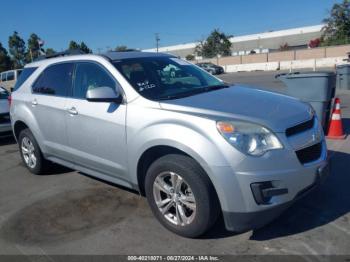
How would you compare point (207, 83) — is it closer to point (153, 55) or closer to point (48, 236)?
point (153, 55)

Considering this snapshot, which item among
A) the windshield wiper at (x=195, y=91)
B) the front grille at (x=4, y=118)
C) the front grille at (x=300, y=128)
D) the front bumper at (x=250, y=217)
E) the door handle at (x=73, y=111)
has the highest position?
the windshield wiper at (x=195, y=91)

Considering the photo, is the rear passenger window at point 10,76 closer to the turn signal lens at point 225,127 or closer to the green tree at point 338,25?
the turn signal lens at point 225,127

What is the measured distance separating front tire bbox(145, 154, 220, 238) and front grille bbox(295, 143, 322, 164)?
0.84 meters

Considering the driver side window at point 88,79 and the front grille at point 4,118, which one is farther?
the front grille at point 4,118

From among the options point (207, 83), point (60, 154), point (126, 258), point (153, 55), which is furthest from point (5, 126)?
point (126, 258)

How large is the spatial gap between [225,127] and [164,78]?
57.6 inches

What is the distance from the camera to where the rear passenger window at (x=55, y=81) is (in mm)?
4797

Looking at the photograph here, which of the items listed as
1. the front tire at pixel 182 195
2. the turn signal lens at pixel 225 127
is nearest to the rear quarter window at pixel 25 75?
the front tire at pixel 182 195

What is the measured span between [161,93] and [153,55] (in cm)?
100

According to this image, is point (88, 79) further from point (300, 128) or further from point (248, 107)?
point (300, 128)

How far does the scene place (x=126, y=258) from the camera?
3.25m

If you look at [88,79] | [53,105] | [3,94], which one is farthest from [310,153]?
A: [3,94]

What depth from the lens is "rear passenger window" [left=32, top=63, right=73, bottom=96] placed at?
4.80 m

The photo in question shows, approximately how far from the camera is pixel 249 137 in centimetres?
307
